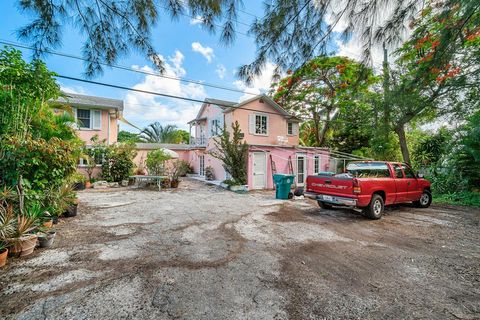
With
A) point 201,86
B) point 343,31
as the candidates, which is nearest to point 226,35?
point 343,31

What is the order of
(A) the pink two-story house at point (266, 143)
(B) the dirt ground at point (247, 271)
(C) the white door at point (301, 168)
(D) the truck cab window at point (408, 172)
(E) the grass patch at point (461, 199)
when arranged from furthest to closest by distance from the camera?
1. (C) the white door at point (301, 168)
2. (A) the pink two-story house at point (266, 143)
3. (E) the grass patch at point (461, 199)
4. (D) the truck cab window at point (408, 172)
5. (B) the dirt ground at point (247, 271)

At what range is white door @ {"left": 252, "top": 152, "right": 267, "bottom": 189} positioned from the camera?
44.7 ft

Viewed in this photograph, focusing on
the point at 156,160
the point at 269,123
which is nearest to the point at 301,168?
the point at 269,123

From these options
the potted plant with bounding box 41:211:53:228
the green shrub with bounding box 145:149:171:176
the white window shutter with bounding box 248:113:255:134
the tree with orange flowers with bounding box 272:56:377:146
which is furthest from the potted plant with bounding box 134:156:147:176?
the potted plant with bounding box 41:211:53:228

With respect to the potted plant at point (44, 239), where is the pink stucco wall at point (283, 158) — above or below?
above

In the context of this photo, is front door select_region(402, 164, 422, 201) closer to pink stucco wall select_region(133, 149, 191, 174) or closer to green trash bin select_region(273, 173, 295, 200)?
green trash bin select_region(273, 173, 295, 200)

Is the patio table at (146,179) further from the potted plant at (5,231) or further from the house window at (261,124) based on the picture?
the potted plant at (5,231)

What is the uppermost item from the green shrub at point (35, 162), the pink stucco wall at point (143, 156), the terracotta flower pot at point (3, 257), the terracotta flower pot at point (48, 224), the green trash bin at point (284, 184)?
the pink stucco wall at point (143, 156)

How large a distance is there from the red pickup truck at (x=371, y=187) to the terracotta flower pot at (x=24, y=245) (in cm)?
747

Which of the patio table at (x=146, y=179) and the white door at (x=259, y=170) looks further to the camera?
the white door at (x=259, y=170)

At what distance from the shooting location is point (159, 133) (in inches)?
1185

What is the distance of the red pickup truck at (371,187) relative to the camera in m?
6.36

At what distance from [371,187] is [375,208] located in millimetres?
797

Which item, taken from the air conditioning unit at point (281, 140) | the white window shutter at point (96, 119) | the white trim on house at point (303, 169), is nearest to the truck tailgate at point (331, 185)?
the white trim on house at point (303, 169)
